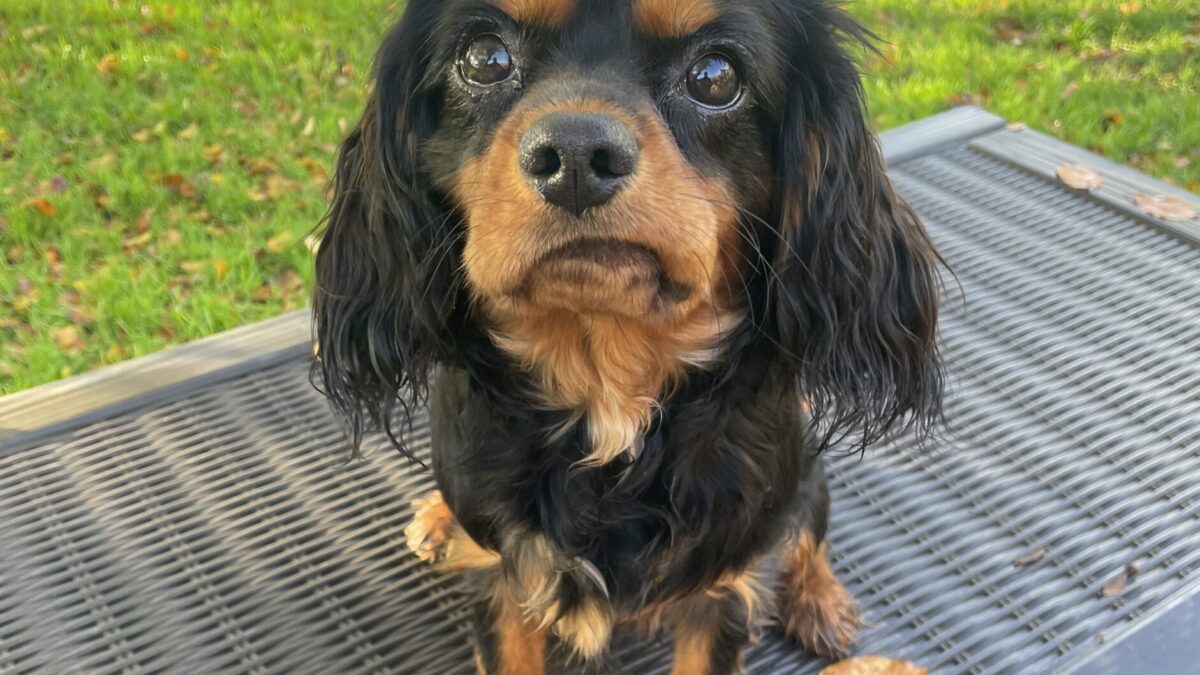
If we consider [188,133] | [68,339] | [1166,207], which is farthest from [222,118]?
[1166,207]

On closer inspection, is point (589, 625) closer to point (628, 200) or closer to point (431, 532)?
point (431, 532)

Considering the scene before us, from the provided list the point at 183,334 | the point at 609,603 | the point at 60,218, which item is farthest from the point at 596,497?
the point at 60,218

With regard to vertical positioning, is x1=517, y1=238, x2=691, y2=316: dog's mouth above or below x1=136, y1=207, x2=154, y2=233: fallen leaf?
A: above

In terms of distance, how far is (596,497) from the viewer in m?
1.80

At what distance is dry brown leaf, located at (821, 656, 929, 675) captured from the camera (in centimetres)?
202

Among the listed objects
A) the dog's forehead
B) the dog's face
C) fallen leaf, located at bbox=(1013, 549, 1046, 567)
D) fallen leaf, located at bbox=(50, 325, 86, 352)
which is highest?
the dog's forehead

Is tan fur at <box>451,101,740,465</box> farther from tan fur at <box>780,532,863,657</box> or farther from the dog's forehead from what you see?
tan fur at <box>780,532,863,657</box>

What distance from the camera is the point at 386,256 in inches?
70.6

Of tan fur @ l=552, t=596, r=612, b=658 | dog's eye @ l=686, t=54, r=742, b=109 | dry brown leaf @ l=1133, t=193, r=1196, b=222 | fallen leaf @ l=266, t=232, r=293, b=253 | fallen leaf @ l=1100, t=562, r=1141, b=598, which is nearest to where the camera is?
A: dog's eye @ l=686, t=54, r=742, b=109

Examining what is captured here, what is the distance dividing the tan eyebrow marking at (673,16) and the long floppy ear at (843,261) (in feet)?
0.64

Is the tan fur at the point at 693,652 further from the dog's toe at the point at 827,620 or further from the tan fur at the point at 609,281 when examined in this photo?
the tan fur at the point at 609,281

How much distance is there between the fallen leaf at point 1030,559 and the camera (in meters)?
2.25

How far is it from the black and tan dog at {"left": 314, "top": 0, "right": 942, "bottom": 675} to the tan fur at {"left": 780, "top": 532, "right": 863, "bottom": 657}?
0.52ft

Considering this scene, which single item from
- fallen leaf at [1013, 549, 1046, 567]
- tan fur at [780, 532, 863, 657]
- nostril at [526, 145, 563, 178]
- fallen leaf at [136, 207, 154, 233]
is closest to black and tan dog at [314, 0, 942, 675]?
nostril at [526, 145, 563, 178]
